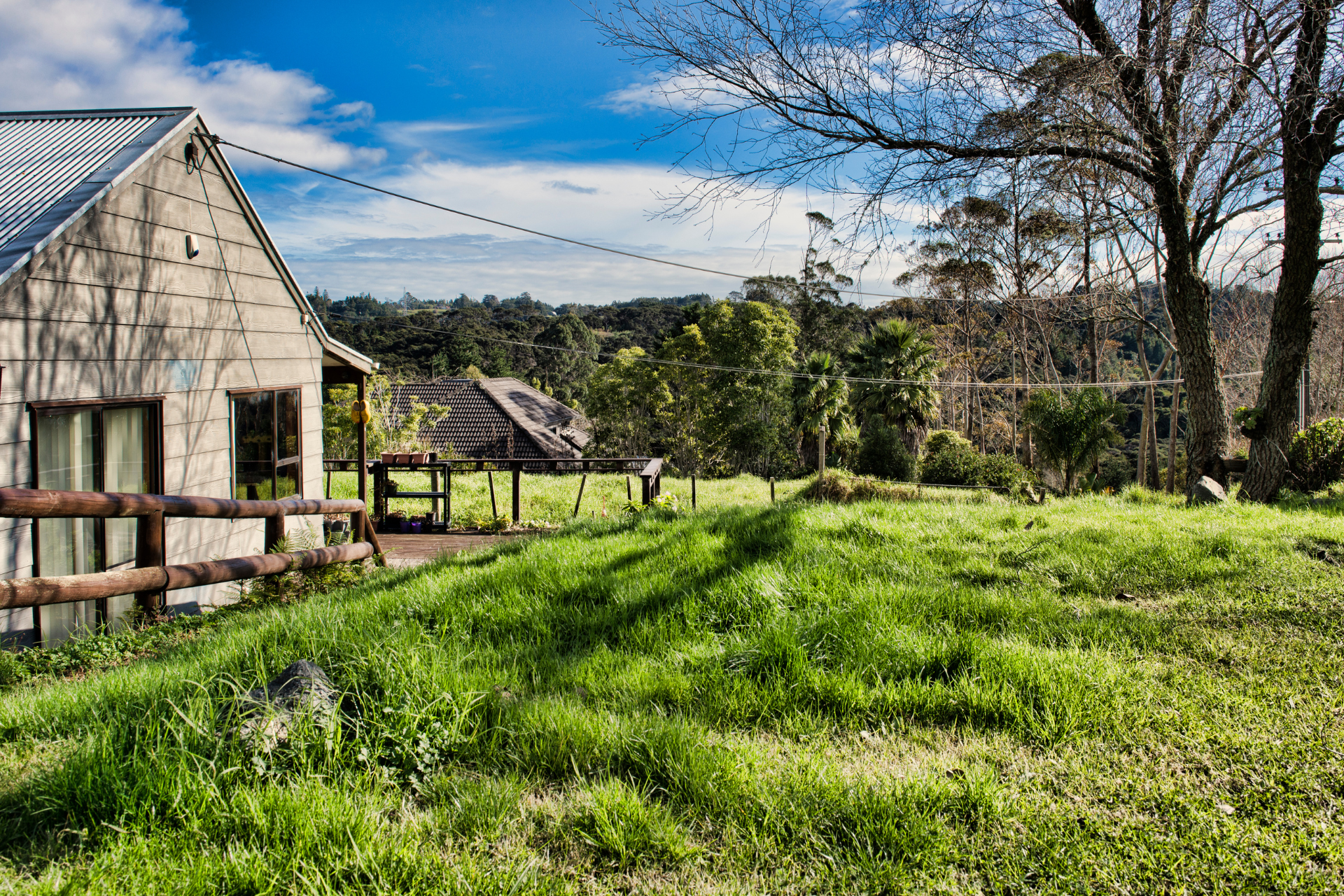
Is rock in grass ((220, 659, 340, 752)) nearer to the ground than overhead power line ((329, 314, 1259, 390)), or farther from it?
nearer to the ground

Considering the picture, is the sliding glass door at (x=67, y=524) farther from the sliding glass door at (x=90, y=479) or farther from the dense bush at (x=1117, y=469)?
the dense bush at (x=1117, y=469)

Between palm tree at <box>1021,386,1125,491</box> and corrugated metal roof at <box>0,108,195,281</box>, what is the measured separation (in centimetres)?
1702

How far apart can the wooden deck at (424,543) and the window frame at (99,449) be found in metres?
3.46

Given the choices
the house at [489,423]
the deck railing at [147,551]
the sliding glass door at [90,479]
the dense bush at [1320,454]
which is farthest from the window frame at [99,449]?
the house at [489,423]

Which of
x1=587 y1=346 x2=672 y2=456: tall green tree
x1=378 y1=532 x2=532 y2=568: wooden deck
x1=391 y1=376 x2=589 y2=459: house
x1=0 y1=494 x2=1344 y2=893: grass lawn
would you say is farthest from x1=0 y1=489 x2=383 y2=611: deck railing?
x1=587 y1=346 x2=672 y2=456: tall green tree

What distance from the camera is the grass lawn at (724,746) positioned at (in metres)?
1.92

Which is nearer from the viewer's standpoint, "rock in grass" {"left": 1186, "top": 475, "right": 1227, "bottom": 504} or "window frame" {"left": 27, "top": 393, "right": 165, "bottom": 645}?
"window frame" {"left": 27, "top": 393, "right": 165, "bottom": 645}

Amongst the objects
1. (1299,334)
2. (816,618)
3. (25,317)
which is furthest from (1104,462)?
(25,317)

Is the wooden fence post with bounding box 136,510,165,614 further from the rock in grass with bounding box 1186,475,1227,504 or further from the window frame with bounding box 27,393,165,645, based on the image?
the rock in grass with bounding box 1186,475,1227,504

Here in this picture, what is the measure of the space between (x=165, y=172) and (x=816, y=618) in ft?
22.2

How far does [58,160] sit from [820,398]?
26801 millimetres

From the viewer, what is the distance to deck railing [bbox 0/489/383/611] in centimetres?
306

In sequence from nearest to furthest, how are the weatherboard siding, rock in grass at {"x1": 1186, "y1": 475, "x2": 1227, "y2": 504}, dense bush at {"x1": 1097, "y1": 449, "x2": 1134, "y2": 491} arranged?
the weatherboard siding → rock in grass at {"x1": 1186, "y1": 475, "x2": 1227, "y2": 504} → dense bush at {"x1": 1097, "y1": 449, "x2": 1134, "y2": 491}

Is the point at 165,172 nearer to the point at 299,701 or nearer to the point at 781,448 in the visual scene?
the point at 299,701
